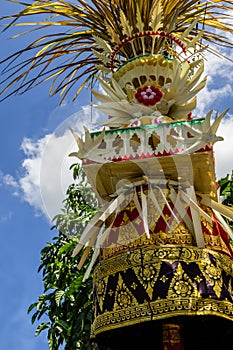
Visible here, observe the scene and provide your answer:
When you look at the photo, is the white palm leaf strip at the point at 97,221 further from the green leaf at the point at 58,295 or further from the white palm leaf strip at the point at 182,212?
the green leaf at the point at 58,295

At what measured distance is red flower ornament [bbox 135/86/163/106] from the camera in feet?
10.7

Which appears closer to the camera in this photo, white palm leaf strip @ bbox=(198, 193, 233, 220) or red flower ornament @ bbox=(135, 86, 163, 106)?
white palm leaf strip @ bbox=(198, 193, 233, 220)

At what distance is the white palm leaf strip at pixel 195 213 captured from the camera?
9.05ft

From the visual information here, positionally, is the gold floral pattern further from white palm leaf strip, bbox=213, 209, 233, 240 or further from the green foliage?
the green foliage

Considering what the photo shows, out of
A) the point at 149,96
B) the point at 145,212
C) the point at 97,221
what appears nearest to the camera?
the point at 145,212

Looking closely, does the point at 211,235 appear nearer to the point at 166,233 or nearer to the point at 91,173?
the point at 166,233

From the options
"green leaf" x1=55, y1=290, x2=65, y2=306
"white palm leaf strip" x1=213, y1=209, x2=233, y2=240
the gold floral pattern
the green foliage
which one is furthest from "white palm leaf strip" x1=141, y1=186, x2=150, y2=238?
"green leaf" x1=55, y1=290, x2=65, y2=306

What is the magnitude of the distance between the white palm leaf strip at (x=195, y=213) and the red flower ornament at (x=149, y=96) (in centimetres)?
69

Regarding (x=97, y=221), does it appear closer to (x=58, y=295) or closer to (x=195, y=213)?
(x=195, y=213)

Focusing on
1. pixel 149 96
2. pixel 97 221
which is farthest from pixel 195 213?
pixel 149 96

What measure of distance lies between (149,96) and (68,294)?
2.87 metres

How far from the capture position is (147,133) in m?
2.90

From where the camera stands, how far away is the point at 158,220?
2.86 metres

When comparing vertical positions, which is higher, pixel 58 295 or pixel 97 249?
pixel 58 295
